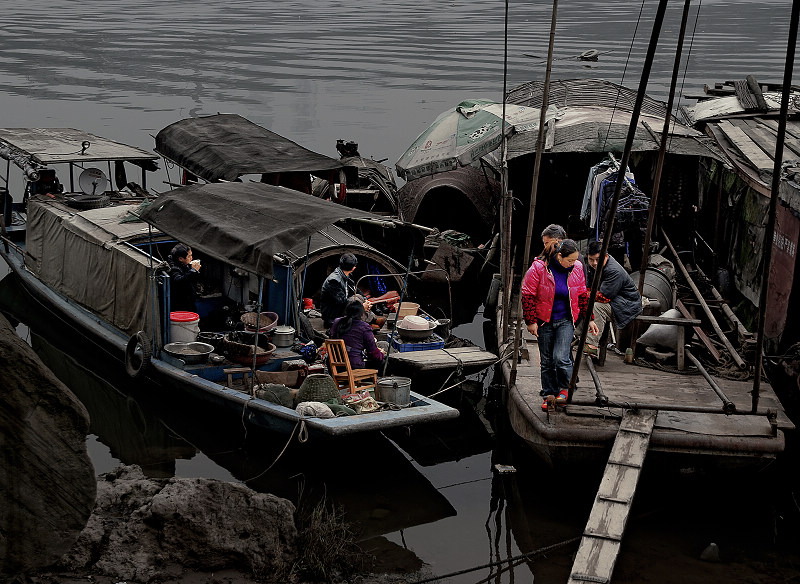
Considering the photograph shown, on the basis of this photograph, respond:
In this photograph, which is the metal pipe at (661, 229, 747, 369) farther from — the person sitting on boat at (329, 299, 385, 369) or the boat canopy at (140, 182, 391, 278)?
the boat canopy at (140, 182, 391, 278)

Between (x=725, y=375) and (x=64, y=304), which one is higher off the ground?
(x=725, y=375)

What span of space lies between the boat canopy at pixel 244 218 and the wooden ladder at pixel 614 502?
350 centimetres

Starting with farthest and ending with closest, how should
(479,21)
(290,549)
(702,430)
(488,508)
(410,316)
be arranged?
(479,21), (410,316), (488,508), (702,430), (290,549)

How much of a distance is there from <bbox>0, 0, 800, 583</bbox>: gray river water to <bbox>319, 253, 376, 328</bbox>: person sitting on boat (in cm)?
177

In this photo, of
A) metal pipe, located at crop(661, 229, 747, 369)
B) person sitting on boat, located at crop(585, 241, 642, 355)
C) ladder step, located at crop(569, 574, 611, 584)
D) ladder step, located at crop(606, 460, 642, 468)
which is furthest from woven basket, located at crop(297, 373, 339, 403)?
metal pipe, located at crop(661, 229, 747, 369)

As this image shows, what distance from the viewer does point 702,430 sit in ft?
28.1

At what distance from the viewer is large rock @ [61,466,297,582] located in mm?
6859

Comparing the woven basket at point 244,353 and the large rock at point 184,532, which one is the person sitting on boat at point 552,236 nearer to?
the large rock at point 184,532

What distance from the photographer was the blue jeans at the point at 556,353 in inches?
346

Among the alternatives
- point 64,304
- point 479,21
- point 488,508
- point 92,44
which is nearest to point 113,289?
point 64,304

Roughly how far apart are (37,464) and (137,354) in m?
6.61

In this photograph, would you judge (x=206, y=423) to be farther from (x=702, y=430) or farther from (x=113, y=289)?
(x=702, y=430)

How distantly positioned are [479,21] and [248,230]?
59290 mm

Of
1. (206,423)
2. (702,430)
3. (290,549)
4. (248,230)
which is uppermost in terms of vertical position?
(248,230)
